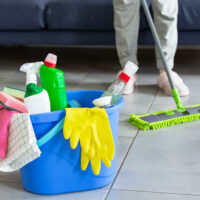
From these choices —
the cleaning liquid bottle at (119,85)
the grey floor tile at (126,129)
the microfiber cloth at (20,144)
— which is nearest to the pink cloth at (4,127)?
the microfiber cloth at (20,144)

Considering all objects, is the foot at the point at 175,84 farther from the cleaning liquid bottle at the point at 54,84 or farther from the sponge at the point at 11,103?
the sponge at the point at 11,103

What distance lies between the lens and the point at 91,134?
1283 mm

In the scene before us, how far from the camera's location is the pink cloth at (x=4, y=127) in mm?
1258

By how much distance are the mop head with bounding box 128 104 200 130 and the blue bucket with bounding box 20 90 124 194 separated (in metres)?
0.46

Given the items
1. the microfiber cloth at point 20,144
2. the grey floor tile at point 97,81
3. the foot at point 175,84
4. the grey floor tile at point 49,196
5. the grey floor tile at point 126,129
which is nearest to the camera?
the microfiber cloth at point 20,144

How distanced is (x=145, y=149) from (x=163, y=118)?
0.82ft

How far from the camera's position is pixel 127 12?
7.60 ft

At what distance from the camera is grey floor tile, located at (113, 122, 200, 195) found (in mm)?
1393

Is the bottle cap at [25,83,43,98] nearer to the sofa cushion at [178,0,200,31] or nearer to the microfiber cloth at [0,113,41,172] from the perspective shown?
the microfiber cloth at [0,113,41,172]

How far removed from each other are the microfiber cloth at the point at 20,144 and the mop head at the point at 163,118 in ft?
2.20

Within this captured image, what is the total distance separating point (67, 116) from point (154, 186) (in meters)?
0.35

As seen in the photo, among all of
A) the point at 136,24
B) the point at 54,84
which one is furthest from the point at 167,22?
the point at 54,84

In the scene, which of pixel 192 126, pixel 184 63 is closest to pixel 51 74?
pixel 192 126

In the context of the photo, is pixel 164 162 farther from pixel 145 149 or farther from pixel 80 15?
pixel 80 15
